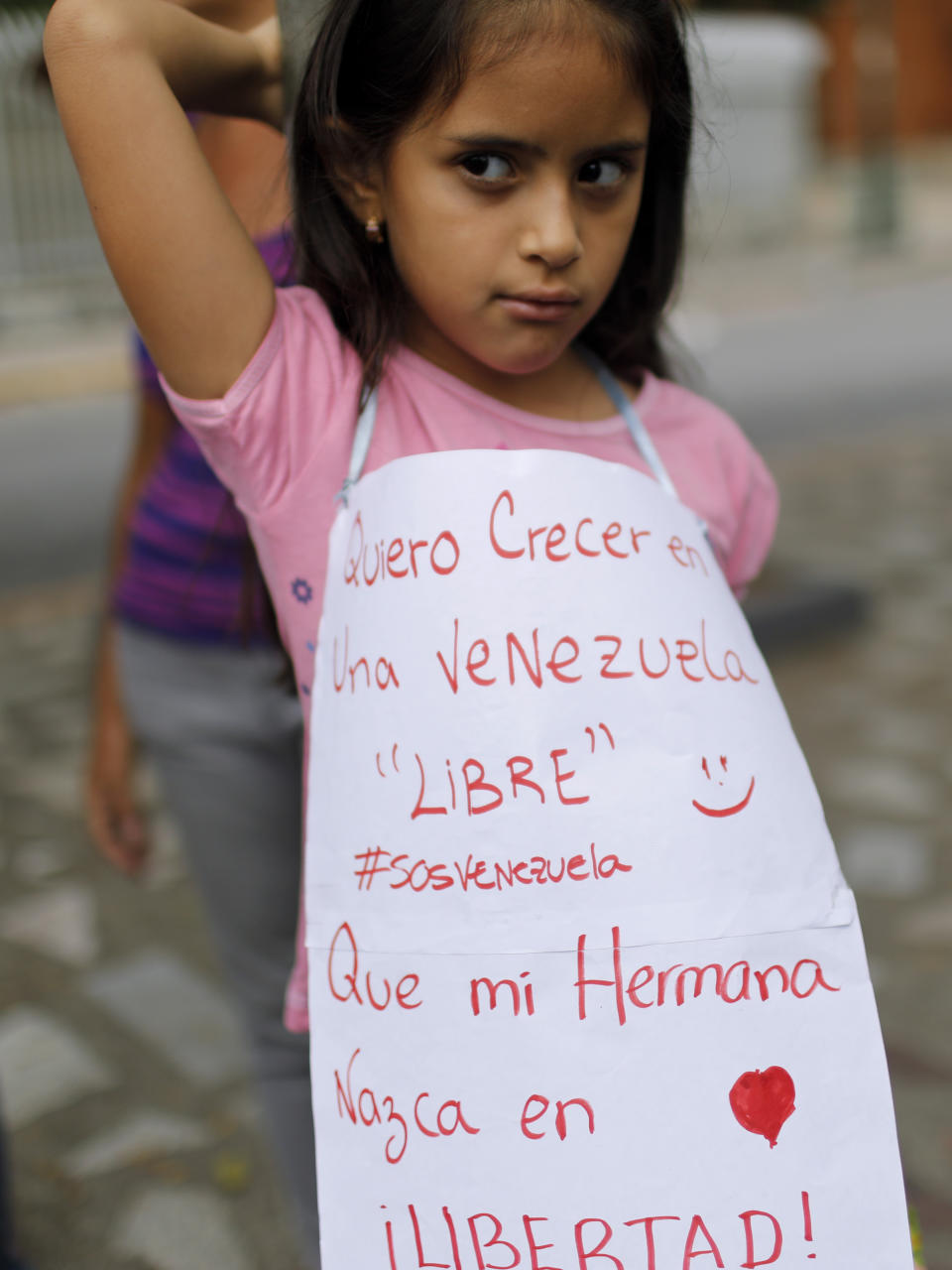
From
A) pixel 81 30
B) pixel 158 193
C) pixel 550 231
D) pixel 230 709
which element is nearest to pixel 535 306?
pixel 550 231

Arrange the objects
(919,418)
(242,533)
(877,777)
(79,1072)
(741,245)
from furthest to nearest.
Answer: (741,245)
(919,418)
(877,777)
(79,1072)
(242,533)

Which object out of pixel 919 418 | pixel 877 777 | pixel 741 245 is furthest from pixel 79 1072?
pixel 741 245

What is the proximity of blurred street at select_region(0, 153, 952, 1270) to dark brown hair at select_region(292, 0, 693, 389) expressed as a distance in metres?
0.17

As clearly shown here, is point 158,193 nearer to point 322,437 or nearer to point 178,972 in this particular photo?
point 322,437

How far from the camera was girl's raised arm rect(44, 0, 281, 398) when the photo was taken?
3.92 feet

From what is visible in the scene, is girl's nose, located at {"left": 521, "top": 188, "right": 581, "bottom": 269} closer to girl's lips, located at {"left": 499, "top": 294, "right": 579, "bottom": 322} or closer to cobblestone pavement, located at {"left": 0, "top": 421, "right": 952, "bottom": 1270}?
girl's lips, located at {"left": 499, "top": 294, "right": 579, "bottom": 322}

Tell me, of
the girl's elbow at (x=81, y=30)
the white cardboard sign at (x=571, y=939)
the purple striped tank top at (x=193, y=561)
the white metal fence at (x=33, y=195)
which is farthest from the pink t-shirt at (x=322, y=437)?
the white metal fence at (x=33, y=195)

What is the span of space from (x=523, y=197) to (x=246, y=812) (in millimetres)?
910

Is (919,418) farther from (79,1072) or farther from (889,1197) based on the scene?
(889,1197)

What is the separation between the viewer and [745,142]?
1641cm

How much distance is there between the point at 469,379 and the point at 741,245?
15600 millimetres

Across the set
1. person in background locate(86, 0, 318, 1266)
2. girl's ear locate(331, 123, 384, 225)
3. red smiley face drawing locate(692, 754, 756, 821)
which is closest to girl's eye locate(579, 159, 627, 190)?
girl's ear locate(331, 123, 384, 225)

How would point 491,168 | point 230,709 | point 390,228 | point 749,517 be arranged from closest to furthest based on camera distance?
point 491,168 < point 390,228 < point 749,517 < point 230,709

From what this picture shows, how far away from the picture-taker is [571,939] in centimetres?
112
